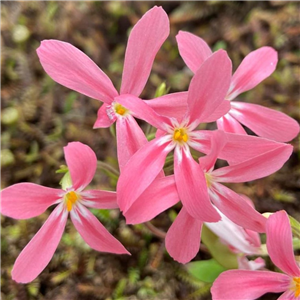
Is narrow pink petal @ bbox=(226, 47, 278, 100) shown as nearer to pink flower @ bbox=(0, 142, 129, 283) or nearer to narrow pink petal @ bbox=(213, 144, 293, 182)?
narrow pink petal @ bbox=(213, 144, 293, 182)

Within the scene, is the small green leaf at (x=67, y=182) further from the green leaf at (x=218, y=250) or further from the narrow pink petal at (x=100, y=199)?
the green leaf at (x=218, y=250)

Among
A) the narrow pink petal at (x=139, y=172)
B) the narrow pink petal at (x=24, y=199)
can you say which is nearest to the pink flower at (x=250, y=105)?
the narrow pink petal at (x=139, y=172)

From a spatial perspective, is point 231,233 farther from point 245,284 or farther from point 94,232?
point 94,232

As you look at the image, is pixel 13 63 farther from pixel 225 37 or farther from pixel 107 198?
pixel 107 198

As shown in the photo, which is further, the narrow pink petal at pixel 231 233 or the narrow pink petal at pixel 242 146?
the narrow pink petal at pixel 231 233

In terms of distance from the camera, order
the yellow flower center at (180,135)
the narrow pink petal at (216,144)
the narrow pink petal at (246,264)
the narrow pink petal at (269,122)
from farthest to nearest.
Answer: the narrow pink petal at (246,264)
the narrow pink petal at (269,122)
the yellow flower center at (180,135)
the narrow pink petal at (216,144)

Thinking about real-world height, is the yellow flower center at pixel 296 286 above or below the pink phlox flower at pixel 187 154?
below
